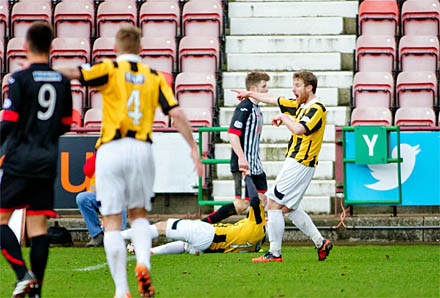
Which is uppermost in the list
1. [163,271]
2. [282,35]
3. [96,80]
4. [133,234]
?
[282,35]

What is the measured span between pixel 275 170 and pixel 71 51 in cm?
429

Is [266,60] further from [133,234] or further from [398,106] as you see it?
[133,234]

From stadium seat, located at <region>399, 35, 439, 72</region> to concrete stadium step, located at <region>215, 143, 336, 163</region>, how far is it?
2.30 m

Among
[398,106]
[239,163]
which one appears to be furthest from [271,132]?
[239,163]

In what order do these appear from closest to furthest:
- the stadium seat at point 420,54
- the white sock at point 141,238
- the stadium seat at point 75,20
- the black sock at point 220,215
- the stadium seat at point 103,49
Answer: the white sock at point 141,238
the black sock at point 220,215
the stadium seat at point 420,54
the stadium seat at point 103,49
the stadium seat at point 75,20

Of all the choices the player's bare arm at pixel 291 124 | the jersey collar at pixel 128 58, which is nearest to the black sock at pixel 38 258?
the jersey collar at pixel 128 58

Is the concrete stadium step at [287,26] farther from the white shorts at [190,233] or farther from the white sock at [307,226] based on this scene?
the white shorts at [190,233]

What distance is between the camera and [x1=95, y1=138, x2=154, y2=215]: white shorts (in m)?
5.96

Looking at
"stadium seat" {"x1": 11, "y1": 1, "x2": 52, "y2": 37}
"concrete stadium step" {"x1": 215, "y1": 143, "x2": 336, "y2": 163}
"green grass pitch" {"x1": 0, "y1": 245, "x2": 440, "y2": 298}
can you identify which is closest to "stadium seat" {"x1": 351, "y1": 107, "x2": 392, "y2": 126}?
"concrete stadium step" {"x1": 215, "y1": 143, "x2": 336, "y2": 163}

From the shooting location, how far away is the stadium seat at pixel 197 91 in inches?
585

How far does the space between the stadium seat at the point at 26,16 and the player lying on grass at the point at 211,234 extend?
Result: 8.24m

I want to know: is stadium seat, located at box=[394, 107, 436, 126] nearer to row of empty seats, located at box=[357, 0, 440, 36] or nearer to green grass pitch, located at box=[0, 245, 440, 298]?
row of empty seats, located at box=[357, 0, 440, 36]

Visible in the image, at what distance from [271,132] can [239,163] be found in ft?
14.9

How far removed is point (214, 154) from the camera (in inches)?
563
